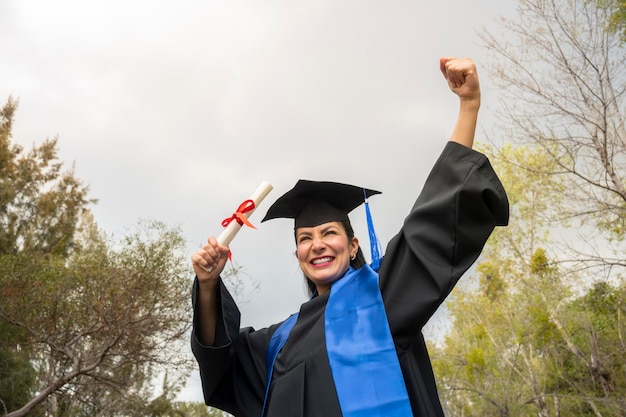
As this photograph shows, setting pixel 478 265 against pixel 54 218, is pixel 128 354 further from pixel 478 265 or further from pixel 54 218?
pixel 478 265

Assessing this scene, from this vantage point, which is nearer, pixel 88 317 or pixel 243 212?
pixel 243 212

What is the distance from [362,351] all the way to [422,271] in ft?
1.20

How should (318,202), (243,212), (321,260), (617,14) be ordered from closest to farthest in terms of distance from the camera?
(243,212)
(321,260)
(318,202)
(617,14)

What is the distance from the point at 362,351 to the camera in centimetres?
217

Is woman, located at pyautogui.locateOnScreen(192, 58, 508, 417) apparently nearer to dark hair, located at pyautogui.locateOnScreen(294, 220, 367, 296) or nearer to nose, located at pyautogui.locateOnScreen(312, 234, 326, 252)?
nose, located at pyautogui.locateOnScreen(312, 234, 326, 252)

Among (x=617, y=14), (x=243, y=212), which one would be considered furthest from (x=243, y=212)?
(x=617, y=14)

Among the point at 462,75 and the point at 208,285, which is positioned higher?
the point at 462,75

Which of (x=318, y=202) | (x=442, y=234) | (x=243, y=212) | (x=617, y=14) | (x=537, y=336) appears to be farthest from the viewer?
(x=537, y=336)

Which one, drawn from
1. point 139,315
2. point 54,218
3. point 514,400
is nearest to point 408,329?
point 139,315

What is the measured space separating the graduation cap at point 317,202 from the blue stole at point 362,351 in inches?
16.8

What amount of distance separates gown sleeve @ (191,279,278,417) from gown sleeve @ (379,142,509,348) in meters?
0.74

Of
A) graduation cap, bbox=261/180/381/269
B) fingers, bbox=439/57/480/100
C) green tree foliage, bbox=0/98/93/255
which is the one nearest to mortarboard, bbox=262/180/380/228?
graduation cap, bbox=261/180/381/269

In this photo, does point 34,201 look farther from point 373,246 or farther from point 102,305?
point 373,246

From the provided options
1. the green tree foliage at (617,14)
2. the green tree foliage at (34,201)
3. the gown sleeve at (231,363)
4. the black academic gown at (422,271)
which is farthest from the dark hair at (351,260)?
the green tree foliage at (34,201)
